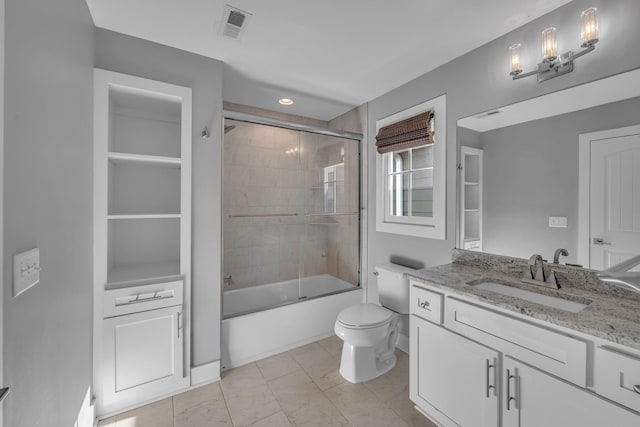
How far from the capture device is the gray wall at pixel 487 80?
4.36 ft

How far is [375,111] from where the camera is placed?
2.83m

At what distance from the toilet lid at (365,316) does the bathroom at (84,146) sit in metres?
0.52

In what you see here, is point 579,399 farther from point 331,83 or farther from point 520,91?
point 331,83

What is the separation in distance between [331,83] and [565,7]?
160cm

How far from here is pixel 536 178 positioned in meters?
1.62

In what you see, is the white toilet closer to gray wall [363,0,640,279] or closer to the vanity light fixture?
gray wall [363,0,640,279]

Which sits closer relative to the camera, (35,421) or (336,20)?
(35,421)

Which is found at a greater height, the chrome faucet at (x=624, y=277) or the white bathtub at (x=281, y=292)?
the chrome faucet at (x=624, y=277)

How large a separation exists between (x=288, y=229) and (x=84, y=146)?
1873mm

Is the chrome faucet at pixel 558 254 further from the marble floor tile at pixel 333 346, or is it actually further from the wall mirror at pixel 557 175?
the marble floor tile at pixel 333 346

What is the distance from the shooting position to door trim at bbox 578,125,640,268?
1.41 m

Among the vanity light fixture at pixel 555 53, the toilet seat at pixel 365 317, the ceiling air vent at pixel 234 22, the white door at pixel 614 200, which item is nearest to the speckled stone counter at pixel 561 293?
the white door at pixel 614 200

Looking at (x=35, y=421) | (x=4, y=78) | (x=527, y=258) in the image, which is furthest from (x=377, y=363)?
(x=4, y=78)

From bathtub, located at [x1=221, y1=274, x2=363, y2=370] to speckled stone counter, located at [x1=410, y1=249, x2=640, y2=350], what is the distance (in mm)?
1295
